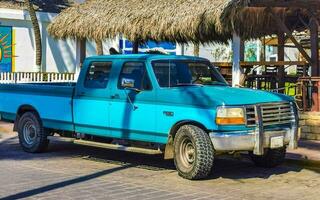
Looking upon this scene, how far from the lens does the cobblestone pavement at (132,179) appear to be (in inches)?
307

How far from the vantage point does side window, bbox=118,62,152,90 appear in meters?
9.66

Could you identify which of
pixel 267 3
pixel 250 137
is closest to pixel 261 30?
pixel 267 3

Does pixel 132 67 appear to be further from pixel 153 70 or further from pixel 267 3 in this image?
pixel 267 3

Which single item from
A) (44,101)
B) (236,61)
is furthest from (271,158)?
(236,61)

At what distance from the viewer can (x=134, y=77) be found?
32.4 ft

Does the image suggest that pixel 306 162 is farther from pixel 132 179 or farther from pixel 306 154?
pixel 132 179

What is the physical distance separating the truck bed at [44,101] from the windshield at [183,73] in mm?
1957

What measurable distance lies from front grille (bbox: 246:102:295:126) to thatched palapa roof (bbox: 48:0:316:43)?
501 cm

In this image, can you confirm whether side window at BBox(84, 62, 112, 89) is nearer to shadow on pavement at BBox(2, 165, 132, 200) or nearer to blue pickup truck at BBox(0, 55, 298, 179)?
blue pickup truck at BBox(0, 55, 298, 179)

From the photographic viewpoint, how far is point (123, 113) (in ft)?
32.1

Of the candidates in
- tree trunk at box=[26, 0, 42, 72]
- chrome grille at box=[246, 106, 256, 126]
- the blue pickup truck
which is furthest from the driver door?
tree trunk at box=[26, 0, 42, 72]

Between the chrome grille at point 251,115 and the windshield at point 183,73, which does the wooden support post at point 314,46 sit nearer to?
the windshield at point 183,73

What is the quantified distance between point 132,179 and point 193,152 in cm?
102

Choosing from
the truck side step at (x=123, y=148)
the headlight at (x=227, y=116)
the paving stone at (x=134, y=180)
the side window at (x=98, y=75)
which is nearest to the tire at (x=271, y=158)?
the paving stone at (x=134, y=180)
